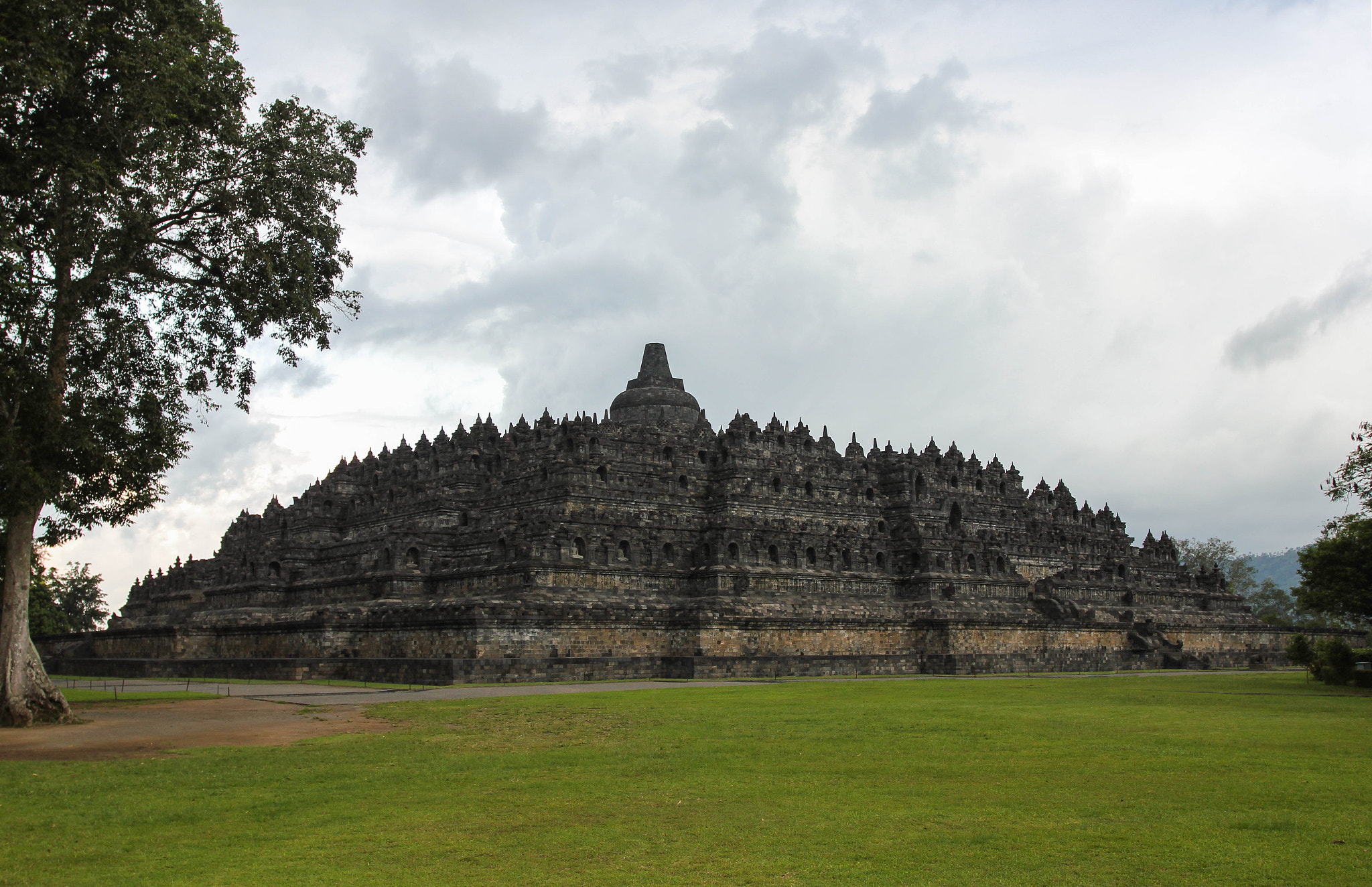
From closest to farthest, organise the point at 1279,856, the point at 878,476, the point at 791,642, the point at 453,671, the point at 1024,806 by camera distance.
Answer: the point at 1279,856 < the point at 1024,806 < the point at 453,671 < the point at 791,642 < the point at 878,476

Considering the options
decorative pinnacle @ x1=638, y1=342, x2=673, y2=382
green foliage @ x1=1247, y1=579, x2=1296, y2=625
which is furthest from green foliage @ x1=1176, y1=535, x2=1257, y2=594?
decorative pinnacle @ x1=638, y1=342, x2=673, y2=382

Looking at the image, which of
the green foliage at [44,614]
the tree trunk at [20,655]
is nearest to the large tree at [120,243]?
the tree trunk at [20,655]

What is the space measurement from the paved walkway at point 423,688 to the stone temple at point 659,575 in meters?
2.70

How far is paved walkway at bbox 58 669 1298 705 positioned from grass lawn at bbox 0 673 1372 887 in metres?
9.74

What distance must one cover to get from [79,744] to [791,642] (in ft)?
109

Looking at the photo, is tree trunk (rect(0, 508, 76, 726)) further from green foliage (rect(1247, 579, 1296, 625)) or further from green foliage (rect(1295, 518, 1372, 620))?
green foliage (rect(1247, 579, 1296, 625))

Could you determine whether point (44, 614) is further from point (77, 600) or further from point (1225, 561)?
point (1225, 561)

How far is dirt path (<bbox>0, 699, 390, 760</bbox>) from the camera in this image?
21609 mm

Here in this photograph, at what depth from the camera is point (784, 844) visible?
12.7 meters

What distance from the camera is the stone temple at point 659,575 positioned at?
47.2m

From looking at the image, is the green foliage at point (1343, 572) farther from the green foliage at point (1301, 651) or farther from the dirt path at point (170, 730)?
the dirt path at point (170, 730)

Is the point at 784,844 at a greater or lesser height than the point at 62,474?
lesser

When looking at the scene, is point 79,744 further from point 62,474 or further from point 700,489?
point 700,489

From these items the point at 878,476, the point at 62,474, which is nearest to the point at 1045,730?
the point at 62,474
